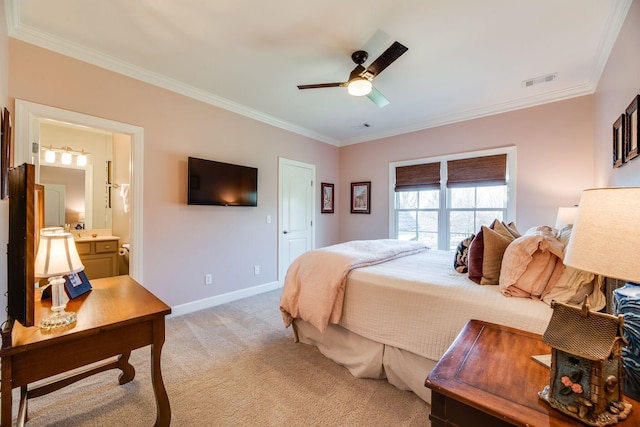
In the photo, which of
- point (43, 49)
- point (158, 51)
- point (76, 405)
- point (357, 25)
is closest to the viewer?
point (76, 405)

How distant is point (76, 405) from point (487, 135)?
490cm

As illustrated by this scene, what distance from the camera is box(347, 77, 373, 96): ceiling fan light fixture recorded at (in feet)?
7.60

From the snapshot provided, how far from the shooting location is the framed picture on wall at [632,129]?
159 centimetres

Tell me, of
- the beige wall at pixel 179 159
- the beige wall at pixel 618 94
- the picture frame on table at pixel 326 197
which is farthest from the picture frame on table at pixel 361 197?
the beige wall at pixel 618 94

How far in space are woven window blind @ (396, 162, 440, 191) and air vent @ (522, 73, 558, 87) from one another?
1.41 meters

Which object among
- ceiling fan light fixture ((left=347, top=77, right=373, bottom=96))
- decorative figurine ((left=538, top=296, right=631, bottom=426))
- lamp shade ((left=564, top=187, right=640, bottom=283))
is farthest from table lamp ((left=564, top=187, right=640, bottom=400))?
ceiling fan light fixture ((left=347, top=77, right=373, bottom=96))

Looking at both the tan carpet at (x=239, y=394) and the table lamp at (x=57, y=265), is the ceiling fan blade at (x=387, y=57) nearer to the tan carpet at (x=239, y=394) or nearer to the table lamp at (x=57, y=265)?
the table lamp at (x=57, y=265)

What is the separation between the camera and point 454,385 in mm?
859

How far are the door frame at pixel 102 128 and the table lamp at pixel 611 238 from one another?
11.0 feet

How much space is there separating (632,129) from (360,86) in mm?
1852

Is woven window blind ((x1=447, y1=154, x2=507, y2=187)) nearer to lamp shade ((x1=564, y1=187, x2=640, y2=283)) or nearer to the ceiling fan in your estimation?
the ceiling fan

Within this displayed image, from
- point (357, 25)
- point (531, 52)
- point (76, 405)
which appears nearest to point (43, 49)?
point (357, 25)

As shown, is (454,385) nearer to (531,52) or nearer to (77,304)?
(77,304)

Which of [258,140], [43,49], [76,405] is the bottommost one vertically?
[76,405]
